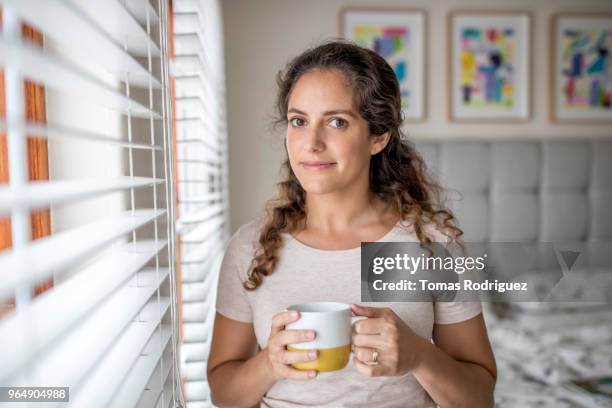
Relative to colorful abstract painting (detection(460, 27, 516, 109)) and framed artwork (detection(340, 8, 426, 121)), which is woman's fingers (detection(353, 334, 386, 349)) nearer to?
framed artwork (detection(340, 8, 426, 121))

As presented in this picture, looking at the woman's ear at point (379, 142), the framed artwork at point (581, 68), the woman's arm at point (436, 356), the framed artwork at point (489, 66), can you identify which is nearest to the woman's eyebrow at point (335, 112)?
the woman's ear at point (379, 142)

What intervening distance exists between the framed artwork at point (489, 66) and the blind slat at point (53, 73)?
2.37m

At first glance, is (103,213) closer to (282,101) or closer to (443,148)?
(282,101)

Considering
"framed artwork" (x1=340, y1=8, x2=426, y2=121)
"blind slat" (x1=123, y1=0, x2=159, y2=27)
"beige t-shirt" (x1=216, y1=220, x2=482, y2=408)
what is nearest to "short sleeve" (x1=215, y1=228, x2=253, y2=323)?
"beige t-shirt" (x1=216, y1=220, x2=482, y2=408)

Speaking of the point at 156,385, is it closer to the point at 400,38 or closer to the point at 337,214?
the point at 337,214

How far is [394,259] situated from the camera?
1.08 metres

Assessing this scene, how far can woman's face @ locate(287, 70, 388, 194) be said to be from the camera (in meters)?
1.01

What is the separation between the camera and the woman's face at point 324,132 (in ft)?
3.30

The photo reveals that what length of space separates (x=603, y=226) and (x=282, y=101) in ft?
7.15

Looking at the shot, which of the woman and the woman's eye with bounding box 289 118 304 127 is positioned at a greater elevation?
the woman's eye with bounding box 289 118 304 127

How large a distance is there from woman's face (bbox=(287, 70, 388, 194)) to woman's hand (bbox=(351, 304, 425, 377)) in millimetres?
324

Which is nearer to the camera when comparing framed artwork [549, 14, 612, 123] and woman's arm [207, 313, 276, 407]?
woman's arm [207, 313, 276, 407]

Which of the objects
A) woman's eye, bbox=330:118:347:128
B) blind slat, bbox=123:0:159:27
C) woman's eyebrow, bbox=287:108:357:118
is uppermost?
blind slat, bbox=123:0:159:27

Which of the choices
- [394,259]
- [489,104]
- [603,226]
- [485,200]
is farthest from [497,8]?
[394,259]
